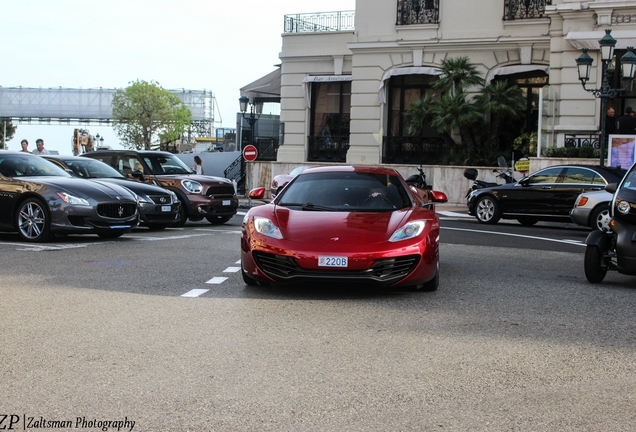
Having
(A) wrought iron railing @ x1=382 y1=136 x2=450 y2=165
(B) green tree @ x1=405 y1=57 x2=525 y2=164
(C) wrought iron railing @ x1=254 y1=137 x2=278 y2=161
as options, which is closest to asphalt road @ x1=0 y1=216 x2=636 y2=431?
(B) green tree @ x1=405 y1=57 x2=525 y2=164

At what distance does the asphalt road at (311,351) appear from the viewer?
5414 millimetres

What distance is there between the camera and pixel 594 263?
37.5 ft

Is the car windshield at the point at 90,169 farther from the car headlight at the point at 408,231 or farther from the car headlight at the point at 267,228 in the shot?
the car headlight at the point at 408,231

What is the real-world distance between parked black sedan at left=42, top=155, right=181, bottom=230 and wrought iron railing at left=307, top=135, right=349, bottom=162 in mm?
19762

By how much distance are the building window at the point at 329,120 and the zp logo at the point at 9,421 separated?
34492 millimetres

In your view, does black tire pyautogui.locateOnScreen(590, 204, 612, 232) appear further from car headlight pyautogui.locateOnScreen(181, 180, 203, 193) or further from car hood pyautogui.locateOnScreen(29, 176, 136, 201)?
car hood pyautogui.locateOnScreen(29, 176, 136, 201)

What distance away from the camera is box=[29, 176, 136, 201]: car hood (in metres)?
16.1

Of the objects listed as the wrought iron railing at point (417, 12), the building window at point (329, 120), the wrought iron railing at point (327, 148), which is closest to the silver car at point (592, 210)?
the wrought iron railing at point (417, 12)

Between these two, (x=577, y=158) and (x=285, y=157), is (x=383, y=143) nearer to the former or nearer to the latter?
(x=285, y=157)

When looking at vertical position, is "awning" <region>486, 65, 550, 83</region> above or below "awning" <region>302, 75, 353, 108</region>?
above

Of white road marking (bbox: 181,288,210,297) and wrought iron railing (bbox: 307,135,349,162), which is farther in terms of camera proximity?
wrought iron railing (bbox: 307,135,349,162)

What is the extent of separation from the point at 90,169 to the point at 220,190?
3.41 metres

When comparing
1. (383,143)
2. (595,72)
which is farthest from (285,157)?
(595,72)

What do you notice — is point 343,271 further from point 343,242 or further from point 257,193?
point 257,193
